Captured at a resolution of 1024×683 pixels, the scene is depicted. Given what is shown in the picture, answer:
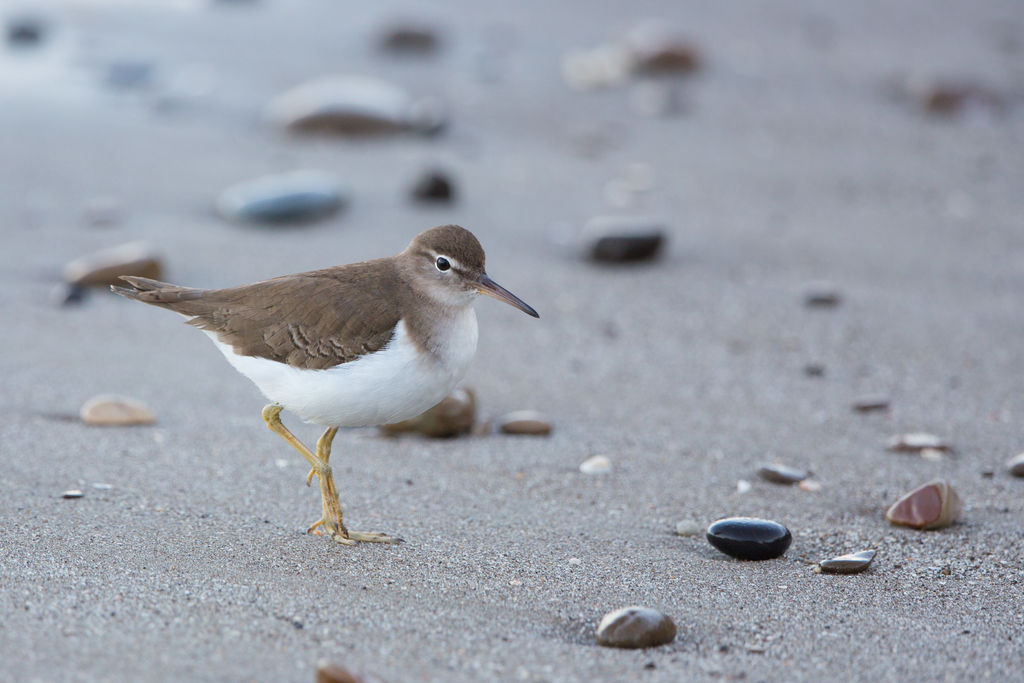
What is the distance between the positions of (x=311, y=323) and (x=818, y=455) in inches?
101

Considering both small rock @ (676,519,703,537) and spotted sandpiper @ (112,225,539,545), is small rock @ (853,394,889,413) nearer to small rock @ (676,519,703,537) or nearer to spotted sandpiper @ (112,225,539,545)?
small rock @ (676,519,703,537)

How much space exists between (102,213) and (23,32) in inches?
169

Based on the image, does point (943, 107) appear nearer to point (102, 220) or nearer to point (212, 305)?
point (102, 220)

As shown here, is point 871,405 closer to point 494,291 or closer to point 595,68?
point 494,291

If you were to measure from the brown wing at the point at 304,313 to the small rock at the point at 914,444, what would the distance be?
2.65m

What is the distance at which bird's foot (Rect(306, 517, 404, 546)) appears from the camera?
14.2 ft

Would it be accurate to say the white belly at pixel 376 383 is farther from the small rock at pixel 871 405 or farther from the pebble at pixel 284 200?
the pebble at pixel 284 200

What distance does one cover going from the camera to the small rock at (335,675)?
3070mm

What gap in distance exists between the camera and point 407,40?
37.7ft

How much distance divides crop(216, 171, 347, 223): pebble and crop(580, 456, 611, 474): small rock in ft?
11.4

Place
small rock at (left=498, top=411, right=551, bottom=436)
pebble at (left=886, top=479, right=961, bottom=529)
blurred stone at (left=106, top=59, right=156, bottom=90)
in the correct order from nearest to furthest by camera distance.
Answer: pebble at (left=886, top=479, right=961, bottom=529) → small rock at (left=498, top=411, right=551, bottom=436) → blurred stone at (left=106, top=59, right=156, bottom=90)

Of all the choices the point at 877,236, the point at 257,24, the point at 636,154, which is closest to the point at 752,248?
the point at 877,236

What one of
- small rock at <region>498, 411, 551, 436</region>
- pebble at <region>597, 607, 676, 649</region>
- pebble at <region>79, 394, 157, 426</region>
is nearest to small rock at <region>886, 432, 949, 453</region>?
small rock at <region>498, 411, 551, 436</region>

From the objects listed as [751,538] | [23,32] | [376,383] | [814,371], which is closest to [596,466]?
[751,538]
